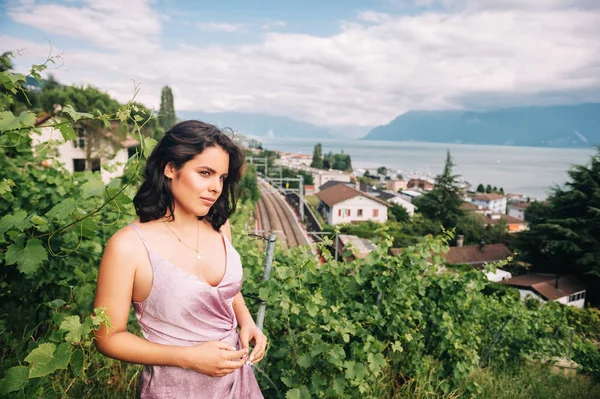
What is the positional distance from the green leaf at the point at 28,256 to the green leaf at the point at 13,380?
323 millimetres

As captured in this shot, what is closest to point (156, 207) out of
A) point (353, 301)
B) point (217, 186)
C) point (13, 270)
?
point (217, 186)

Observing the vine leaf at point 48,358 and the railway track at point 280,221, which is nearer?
the vine leaf at point 48,358

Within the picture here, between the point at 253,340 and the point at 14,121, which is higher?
the point at 14,121

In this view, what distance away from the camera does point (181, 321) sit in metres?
1.33

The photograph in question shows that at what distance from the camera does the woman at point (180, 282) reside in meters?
1.23

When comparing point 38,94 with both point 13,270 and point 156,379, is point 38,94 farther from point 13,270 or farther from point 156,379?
point 156,379

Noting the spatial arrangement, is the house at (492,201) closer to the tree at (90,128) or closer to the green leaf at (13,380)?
the tree at (90,128)

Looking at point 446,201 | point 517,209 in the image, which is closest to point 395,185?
point 517,209

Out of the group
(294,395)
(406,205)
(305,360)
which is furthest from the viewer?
(406,205)

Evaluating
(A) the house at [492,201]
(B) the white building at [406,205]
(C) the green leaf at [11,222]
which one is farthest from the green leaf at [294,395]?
(A) the house at [492,201]

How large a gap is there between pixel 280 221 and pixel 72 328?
30.9 m

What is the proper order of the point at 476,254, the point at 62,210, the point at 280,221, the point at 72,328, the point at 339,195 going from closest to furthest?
the point at 72,328 < the point at 62,210 < the point at 476,254 < the point at 280,221 < the point at 339,195

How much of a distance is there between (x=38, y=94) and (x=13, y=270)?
24.2m

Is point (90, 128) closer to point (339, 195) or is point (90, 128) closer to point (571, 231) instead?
point (339, 195)
